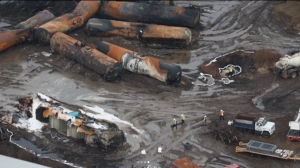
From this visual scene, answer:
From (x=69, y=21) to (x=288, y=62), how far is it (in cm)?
1814

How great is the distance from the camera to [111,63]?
1683 inches

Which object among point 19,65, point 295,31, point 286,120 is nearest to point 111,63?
point 19,65

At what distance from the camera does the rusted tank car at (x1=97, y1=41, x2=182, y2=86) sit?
42.1m

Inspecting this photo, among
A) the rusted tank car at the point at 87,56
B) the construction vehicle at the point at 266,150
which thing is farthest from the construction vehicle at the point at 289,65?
the rusted tank car at the point at 87,56

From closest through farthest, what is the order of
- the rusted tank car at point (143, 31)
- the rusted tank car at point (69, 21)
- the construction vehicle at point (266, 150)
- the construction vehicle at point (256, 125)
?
the construction vehicle at point (266, 150), the construction vehicle at point (256, 125), the rusted tank car at point (143, 31), the rusted tank car at point (69, 21)

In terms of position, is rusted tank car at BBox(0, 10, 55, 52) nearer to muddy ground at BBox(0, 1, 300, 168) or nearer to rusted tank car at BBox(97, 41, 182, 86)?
muddy ground at BBox(0, 1, 300, 168)

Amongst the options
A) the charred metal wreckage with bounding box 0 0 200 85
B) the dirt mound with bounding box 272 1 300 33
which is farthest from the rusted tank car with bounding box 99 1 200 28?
the dirt mound with bounding box 272 1 300 33

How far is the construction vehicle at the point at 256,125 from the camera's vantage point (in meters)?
36.0

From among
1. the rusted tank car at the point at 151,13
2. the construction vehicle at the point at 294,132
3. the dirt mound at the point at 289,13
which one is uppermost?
the dirt mound at the point at 289,13

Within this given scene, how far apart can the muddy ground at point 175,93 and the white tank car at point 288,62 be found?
1.08 m

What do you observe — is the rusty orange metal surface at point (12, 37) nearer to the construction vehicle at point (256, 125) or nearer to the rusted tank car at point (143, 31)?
the rusted tank car at point (143, 31)

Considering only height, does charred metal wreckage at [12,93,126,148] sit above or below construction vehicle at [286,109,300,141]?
below

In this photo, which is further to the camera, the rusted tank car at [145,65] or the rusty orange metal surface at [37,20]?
the rusty orange metal surface at [37,20]

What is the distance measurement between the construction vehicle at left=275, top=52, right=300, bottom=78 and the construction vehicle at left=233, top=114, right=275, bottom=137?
22.0 ft
